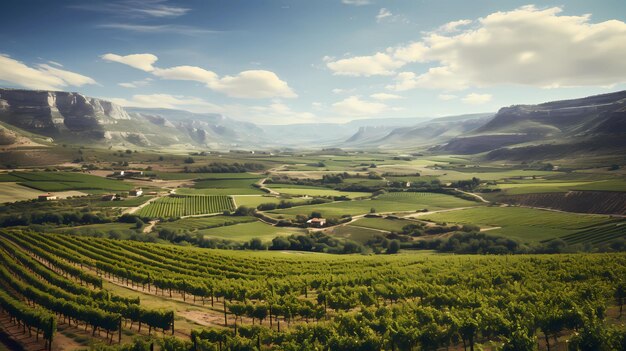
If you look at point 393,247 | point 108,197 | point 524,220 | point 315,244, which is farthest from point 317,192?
point 108,197

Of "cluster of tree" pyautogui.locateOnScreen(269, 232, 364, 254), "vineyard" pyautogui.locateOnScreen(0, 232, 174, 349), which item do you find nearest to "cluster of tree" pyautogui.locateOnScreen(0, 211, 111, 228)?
"vineyard" pyautogui.locateOnScreen(0, 232, 174, 349)

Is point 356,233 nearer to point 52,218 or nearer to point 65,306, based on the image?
point 65,306

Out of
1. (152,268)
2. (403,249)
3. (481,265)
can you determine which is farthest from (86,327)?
(403,249)

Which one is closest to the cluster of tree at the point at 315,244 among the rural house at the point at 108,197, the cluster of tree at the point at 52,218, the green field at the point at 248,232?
the green field at the point at 248,232

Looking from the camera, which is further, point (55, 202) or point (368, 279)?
point (55, 202)

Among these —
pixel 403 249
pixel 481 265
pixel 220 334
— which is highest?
pixel 220 334

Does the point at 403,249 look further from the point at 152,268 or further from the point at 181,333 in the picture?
the point at 181,333
